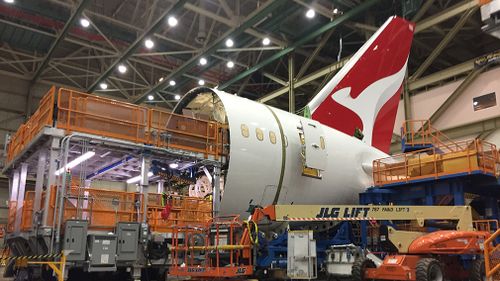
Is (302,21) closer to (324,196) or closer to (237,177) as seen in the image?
(324,196)

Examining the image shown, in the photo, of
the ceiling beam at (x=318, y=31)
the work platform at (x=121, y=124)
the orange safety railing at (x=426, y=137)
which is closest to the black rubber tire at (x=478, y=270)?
the orange safety railing at (x=426, y=137)

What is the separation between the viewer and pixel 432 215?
42.1 ft

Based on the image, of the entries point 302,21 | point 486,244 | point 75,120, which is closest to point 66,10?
point 302,21

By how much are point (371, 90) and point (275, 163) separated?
23.7 feet

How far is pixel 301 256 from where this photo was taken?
10266 millimetres

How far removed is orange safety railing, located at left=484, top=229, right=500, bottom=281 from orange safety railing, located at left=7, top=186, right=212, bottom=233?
730cm

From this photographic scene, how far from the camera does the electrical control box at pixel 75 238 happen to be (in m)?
10.4

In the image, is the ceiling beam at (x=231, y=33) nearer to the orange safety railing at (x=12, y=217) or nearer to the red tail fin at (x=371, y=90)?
the red tail fin at (x=371, y=90)

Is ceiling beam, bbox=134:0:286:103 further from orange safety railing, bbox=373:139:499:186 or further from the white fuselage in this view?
orange safety railing, bbox=373:139:499:186

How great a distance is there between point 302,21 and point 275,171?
18.4m

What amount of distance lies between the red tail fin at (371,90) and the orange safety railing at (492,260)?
24.2 ft

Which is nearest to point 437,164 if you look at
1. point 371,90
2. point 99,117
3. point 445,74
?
point 371,90

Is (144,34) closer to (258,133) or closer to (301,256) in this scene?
(258,133)

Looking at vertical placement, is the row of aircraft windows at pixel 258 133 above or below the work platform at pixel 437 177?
above
